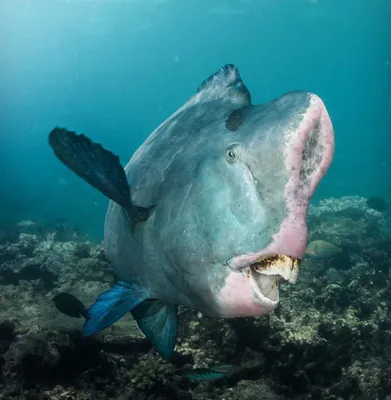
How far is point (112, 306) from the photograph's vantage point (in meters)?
2.22

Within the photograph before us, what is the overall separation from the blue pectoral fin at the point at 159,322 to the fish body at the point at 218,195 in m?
0.06

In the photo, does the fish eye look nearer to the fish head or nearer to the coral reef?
the fish head

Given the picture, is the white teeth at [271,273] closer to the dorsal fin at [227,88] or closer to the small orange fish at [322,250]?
the dorsal fin at [227,88]

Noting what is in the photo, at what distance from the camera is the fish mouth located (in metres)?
1.47

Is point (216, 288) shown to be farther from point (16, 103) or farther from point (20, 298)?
point (16, 103)

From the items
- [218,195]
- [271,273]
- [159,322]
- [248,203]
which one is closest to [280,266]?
[271,273]

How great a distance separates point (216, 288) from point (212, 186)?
0.47m

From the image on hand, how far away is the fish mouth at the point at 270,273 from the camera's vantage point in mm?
1470

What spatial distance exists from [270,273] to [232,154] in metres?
0.55

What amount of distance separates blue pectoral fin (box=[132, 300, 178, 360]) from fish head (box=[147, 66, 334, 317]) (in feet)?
2.33

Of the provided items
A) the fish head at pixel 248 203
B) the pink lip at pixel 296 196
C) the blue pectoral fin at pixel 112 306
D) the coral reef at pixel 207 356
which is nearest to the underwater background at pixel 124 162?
the coral reef at pixel 207 356

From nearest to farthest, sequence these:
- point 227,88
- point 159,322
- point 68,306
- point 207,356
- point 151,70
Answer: point 227,88 < point 159,322 < point 207,356 < point 68,306 < point 151,70

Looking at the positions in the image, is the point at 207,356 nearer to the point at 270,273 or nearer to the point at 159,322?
the point at 159,322

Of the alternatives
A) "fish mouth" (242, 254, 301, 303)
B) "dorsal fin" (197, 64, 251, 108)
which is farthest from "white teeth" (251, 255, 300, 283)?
"dorsal fin" (197, 64, 251, 108)
